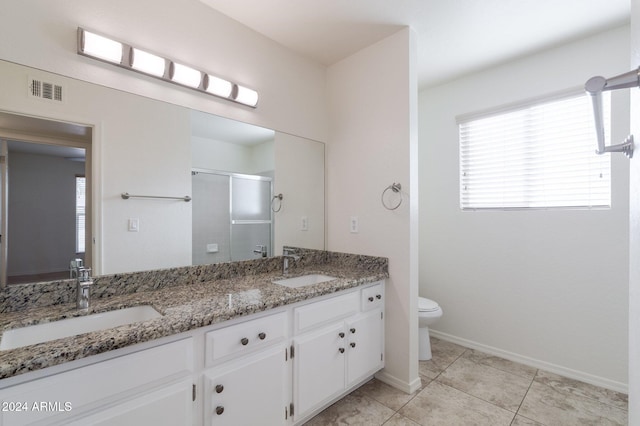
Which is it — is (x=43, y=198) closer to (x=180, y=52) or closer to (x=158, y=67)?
(x=158, y=67)

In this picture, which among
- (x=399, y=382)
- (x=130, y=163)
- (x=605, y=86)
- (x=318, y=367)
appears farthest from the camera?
(x=399, y=382)

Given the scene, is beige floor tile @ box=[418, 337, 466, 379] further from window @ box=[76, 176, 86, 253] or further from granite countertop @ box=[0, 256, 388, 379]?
window @ box=[76, 176, 86, 253]

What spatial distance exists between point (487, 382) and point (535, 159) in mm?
1752

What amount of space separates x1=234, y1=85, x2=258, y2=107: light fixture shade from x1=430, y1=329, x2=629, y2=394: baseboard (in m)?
2.68

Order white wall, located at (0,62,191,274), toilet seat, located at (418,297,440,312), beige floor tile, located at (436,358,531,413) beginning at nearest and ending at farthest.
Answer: white wall, located at (0,62,191,274) → beige floor tile, located at (436,358,531,413) → toilet seat, located at (418,297,440,312)

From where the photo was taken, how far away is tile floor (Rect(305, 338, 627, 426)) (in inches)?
66.3

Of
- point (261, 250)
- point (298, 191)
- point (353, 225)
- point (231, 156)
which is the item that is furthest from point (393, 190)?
point (231, 156)

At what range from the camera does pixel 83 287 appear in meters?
1.24

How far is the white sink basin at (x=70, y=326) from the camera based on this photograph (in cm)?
103

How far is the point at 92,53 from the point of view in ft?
4.48

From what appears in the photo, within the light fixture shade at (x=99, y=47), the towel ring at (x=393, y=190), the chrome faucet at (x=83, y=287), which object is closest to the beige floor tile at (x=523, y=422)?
the towel ring at (x=393, y=190)

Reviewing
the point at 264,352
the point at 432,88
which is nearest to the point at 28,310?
the point at 264,352

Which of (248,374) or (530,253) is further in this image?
(530,253)

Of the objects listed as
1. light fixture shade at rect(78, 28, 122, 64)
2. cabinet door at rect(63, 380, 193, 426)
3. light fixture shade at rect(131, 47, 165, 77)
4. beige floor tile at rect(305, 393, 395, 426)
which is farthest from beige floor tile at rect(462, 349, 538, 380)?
light fixture shade at rect(78, 28, 122, 64)
